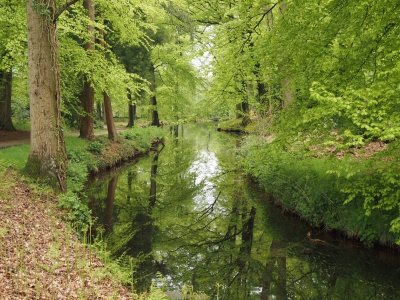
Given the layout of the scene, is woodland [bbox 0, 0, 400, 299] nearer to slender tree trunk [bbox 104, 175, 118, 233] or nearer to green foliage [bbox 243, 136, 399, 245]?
green foliage [bbox 243, 136, 399, 245]

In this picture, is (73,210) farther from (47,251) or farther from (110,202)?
(110,202)

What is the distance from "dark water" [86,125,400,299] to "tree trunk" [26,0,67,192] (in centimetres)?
238

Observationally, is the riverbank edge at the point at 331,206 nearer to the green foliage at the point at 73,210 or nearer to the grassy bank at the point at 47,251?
the grassy bank at the point at 47,251

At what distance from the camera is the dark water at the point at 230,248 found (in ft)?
22.2

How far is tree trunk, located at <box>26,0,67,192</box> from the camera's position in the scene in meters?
8.36

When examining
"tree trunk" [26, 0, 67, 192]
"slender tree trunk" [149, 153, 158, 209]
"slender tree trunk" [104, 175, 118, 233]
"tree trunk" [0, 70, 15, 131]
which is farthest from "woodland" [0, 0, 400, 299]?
"tree trunk" [0, 70, 15, 131]

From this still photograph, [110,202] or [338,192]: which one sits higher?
[338,192]

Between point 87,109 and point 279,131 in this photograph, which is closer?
point 279,131

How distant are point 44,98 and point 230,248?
6.50m

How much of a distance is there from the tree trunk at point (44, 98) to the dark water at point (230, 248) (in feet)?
7.80

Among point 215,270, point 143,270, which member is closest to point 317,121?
point 215,270

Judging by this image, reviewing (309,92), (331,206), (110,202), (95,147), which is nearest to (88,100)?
(95,147)

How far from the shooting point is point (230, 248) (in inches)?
344

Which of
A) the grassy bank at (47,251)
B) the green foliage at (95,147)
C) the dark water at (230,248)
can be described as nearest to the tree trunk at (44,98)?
the grassy bank at (47,251)
